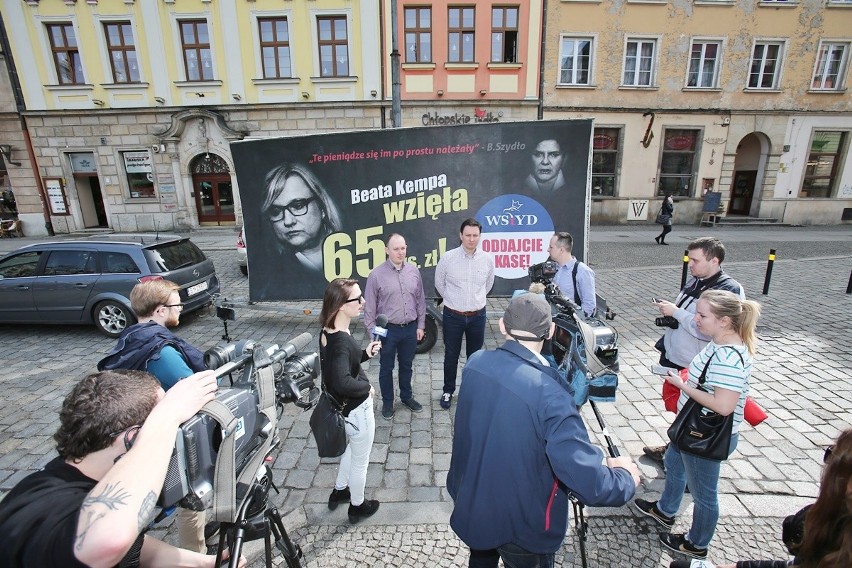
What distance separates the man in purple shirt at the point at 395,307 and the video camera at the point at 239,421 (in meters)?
1.67

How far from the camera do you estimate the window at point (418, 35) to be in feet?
53.9

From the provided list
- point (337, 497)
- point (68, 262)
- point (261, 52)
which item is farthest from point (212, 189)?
point (337, 497)

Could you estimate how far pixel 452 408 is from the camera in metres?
4.55

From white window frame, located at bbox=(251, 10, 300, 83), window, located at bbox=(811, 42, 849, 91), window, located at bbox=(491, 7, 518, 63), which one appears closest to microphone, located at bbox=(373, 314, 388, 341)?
white window frame, located at bbox=(251, 10, 300, 83)

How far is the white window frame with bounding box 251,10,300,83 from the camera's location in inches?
629

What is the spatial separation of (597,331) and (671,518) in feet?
5.07

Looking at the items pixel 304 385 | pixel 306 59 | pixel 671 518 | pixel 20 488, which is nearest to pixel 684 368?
pixel 671 518

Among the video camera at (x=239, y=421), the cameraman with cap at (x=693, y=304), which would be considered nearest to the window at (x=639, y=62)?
the cameraman with cap at (x=693, y=304)

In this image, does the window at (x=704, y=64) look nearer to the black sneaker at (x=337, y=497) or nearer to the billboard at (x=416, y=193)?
the billboard at (x=416, y=193)

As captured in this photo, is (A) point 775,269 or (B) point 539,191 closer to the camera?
(B) point 539,191

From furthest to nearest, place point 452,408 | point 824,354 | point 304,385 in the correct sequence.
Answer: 1. point 824,354
2. point 452,408
3. point 304,385

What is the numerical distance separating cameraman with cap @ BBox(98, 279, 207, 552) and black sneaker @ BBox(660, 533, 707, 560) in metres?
3.13

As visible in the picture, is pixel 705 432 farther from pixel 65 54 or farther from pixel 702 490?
pixel 65 54

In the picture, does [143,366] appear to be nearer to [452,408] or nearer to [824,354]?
[452,408]
